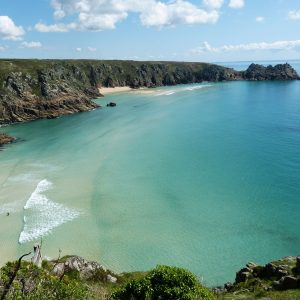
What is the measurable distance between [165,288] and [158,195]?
33.5m

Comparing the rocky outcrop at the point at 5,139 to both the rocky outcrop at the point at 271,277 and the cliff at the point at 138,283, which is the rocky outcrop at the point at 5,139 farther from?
the rocky outcrop at the point at 271,277

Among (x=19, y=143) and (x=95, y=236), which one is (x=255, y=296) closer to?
(x=95, y=236)

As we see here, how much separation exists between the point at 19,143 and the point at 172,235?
2264 inches

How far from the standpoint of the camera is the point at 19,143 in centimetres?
9038

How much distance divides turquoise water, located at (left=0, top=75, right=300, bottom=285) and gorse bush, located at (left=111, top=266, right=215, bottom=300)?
50.9 feet

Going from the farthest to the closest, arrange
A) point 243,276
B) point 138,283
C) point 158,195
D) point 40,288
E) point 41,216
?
point 158,195 < point 41,216 < point 243,276 < point 138,283 < point 40,288

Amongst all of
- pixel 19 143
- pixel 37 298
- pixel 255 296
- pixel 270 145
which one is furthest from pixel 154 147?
pixel 37 298

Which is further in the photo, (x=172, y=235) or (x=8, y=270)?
(x=172, y=235)

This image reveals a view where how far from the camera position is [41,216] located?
165 feet

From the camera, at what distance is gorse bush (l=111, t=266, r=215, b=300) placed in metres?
21.3

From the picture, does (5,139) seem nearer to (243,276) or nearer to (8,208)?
(8,208)

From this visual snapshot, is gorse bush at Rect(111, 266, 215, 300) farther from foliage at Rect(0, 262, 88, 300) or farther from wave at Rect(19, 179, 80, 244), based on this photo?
wave at Rect(19, 179, 80, 244)

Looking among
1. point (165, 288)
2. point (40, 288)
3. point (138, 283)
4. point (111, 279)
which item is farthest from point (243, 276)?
point (40, 288)

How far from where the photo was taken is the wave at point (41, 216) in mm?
46062
